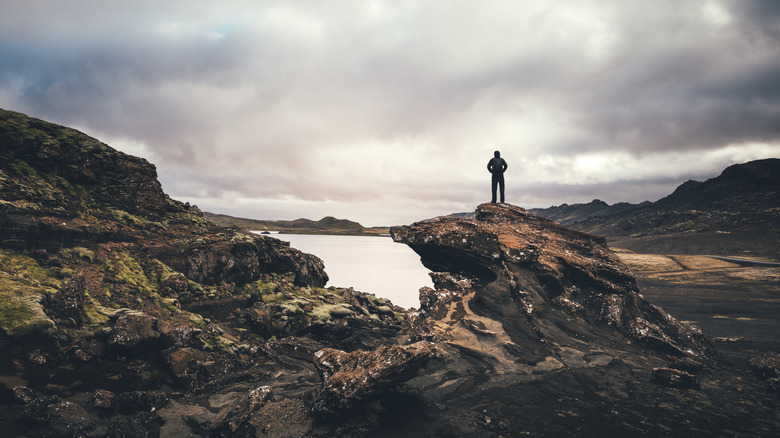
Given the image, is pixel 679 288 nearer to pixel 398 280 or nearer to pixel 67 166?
pixel 398 280

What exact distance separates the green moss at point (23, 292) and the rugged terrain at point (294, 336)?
10 centimetres

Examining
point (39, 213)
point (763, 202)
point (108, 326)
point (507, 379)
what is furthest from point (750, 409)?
point (763, 202)

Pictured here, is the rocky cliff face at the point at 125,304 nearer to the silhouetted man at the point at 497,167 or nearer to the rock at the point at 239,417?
the rock at the point at 239,417

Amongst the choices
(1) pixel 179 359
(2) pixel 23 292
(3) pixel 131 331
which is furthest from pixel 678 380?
(2) pixel 23 292

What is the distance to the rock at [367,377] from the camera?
14.0m

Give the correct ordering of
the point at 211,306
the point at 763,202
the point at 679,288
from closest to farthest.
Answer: the point at 211,306
the point at 679,288
the point at 763,202

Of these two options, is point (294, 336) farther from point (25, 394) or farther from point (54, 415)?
point (25, 394)

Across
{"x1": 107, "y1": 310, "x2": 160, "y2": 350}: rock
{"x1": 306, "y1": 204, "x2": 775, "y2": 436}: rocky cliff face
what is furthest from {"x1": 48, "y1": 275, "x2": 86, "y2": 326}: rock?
{"x1": 306, "y1": 204, "x2": 775, "y2": 436}: rocky cliff face

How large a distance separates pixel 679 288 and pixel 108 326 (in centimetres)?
6591

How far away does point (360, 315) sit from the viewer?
30.1m

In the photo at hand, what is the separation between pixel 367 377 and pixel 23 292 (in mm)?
18335

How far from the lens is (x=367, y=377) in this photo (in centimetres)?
1408

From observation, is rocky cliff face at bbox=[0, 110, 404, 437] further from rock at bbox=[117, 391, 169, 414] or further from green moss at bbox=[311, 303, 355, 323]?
green moss at bbox=[311, 303, 355, 323]

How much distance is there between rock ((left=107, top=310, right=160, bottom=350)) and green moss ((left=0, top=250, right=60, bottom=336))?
2.46m
